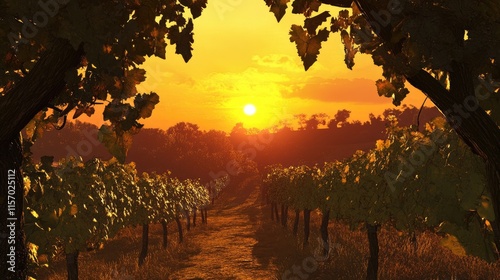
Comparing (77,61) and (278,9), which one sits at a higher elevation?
(278,9)

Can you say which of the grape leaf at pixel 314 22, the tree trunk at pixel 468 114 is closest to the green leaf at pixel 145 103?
the grape leaf at pixel 314 22

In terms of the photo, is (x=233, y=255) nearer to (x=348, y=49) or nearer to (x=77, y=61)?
(x=348, y=49)

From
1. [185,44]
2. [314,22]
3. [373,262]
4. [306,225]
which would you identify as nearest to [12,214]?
[185,44]

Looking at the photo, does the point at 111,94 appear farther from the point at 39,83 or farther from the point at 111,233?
the point at 111,233

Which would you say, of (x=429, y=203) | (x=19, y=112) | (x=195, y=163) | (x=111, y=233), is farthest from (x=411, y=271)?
(x=195, y=163)

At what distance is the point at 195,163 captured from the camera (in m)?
76.5

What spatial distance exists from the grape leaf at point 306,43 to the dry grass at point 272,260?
9.52 metres

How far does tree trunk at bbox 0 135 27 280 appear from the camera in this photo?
2951mm

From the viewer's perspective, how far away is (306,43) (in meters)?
3.00

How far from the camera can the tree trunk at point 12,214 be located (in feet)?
9.68

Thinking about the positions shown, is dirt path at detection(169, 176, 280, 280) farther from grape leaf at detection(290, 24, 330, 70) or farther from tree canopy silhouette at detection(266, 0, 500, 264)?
tree canopy silhouette at detection(266, 0, 500, 264)

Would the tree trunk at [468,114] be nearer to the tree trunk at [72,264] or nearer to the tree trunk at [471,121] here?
the tree trunk at [471,121]

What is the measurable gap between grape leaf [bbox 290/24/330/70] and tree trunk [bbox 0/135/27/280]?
1.88m

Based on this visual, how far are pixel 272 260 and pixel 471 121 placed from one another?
1728 cm
